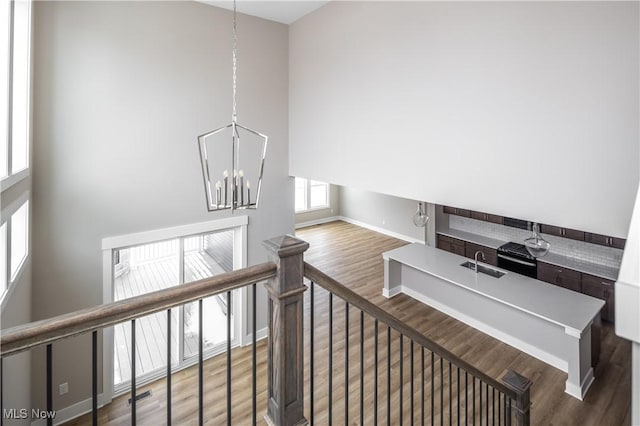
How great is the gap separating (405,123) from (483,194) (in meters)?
1.12

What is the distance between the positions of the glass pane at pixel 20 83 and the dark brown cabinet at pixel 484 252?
7.42 m

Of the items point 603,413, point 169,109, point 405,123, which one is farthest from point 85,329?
point 603,413

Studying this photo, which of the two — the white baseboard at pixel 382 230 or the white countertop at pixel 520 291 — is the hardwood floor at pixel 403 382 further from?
the white baseboard at pixel 382 230

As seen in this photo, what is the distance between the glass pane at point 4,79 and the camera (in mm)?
2406

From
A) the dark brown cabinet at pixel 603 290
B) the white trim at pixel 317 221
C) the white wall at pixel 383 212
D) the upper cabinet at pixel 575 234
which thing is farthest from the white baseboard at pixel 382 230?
the dark brown cabinet at pixel 603 290

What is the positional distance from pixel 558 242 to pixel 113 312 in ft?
23.9

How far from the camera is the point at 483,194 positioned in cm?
315

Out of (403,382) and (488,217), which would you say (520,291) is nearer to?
(403,382)

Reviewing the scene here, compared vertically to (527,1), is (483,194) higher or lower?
lower

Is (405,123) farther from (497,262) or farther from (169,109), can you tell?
(497,262)

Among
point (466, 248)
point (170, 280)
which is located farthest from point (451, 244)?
point (170, 280)

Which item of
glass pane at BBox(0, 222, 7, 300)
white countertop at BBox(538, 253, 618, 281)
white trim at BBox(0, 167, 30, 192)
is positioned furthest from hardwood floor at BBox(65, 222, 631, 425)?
white trim at BBox(0, 167, 30, 192)

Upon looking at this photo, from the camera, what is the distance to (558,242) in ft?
20.8

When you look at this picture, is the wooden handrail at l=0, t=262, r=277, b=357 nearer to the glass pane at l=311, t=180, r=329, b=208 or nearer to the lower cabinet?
the lower cabinet
